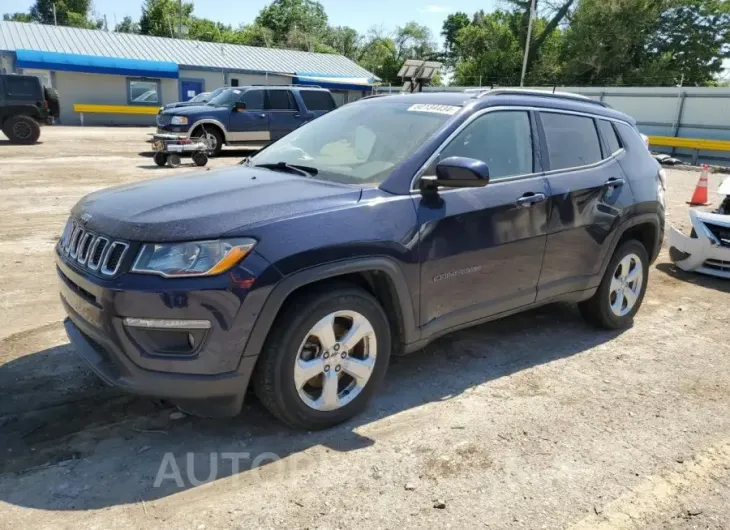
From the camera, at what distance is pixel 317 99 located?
17.2 metres

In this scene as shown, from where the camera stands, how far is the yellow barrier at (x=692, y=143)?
20.5 m

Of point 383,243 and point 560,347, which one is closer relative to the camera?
point 383,243

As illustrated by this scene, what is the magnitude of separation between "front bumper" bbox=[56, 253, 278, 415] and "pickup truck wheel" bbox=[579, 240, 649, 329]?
9.99 ft

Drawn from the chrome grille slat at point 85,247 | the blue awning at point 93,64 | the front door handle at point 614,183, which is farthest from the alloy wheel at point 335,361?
the blue awning at point 93,64

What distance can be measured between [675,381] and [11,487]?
397 centimetres

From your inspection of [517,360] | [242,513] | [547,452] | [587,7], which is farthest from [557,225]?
[587,7]

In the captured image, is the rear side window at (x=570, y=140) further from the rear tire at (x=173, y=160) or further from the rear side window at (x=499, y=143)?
the rear tire at (x=173, y=160)

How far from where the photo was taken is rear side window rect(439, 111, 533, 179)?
12.4 ft

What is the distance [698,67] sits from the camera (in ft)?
140

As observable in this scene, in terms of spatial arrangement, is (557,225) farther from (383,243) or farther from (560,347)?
(383,243)

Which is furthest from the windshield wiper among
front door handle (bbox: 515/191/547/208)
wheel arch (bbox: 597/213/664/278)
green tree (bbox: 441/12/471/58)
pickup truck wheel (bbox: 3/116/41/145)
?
green tree (bbox: 441/12/471/58)

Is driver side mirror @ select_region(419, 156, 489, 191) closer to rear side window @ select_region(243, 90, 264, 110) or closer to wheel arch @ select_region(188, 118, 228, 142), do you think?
wheel arch @ select_region(188, 118, 228, 142)

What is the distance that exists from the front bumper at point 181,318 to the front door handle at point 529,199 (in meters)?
1.87

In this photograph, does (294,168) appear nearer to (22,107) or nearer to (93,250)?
(93,250)
